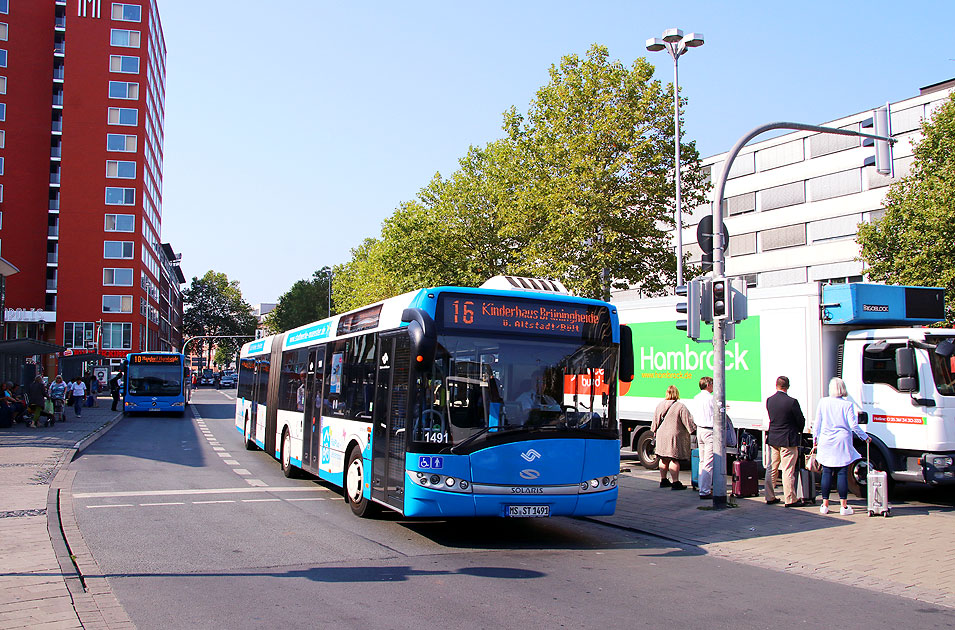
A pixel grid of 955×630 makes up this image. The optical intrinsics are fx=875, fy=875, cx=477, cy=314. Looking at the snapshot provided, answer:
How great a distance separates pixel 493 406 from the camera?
358 inches

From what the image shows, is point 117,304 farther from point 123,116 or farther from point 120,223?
point 123,116

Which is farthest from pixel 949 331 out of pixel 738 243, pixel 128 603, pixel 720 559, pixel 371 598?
Answer: pixel 738 243

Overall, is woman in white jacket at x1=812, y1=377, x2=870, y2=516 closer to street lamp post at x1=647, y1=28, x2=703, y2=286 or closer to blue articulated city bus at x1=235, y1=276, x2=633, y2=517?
blue articulated city bus at x1=235, y1=276, x2=633, y2=517

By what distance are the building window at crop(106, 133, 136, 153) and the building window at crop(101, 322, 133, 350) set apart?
52.3 feet

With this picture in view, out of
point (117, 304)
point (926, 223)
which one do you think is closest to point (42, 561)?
point (926, 223)

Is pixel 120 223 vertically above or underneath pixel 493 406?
above

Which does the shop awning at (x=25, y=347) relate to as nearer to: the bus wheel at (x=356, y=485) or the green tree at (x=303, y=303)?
the bus wheel at (x=356, y=485)

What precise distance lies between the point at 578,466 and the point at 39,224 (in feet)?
266

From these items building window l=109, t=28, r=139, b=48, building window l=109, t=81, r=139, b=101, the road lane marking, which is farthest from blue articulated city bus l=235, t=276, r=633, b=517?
building window l=109, t=28, r=139, b=48

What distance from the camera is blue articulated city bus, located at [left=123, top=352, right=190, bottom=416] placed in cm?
3719

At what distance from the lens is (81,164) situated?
259 ft

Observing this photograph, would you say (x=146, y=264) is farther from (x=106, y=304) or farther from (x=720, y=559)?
(x=720, y=559)

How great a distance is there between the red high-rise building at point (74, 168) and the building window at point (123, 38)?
92mm

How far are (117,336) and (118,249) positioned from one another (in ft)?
26.1
